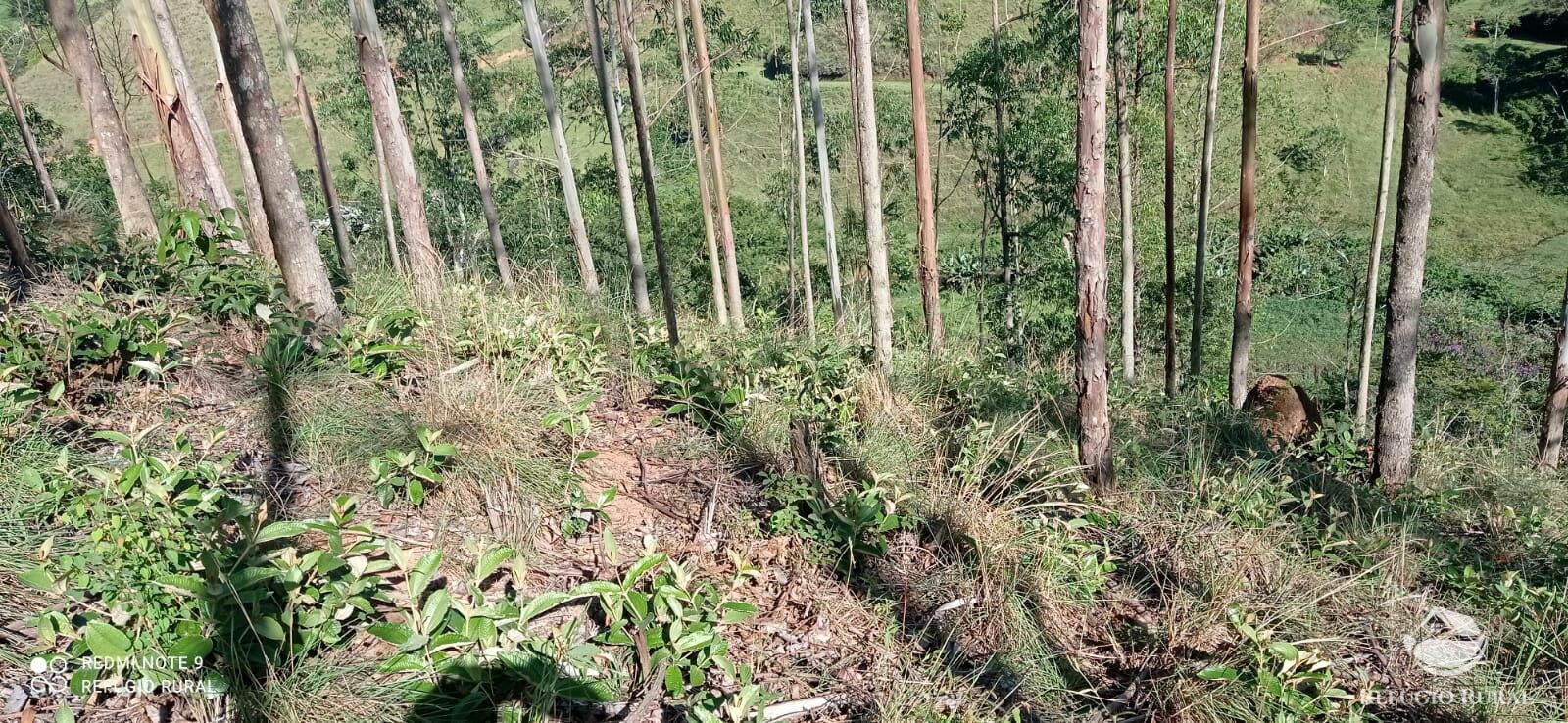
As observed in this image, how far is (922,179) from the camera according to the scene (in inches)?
413

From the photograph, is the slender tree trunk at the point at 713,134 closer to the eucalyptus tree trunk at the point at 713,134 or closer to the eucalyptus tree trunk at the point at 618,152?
the eucalyptus tree trunk at the point at 713,134

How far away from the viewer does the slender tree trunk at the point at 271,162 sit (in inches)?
185

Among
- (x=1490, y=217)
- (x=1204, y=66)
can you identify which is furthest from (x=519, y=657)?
(x=1490, y=217)

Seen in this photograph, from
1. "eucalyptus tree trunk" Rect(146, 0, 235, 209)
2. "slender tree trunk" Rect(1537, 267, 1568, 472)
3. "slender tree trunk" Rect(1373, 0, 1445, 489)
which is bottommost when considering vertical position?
"slender tree trunk" Rect(1537, 267, 1568, 472)

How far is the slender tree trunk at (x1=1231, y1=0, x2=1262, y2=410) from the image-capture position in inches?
482

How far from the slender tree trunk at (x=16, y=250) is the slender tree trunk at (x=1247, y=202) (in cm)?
1203

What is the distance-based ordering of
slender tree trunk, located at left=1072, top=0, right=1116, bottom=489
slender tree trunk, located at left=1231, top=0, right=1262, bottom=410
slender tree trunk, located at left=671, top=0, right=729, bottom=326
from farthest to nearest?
slender tree trunk, located at left=671, top=0, right=729, bottom=326 < slender tree trunk, located at left=1231, top=0, right=1262, bottom=410 < slender tree trunk, located at left=1072, top=0, right=1116, bottom=489

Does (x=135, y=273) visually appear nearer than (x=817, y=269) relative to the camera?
Yes

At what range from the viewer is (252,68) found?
4.76 meters

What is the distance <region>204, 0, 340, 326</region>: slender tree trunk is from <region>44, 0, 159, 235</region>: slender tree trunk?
8.75ft

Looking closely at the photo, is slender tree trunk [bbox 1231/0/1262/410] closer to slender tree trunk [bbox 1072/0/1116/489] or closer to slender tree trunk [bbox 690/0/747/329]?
slender tree trunk [bbox 1072/0/1116/489]

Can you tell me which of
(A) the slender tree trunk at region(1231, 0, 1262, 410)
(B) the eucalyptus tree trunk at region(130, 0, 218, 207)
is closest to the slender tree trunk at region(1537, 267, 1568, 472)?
(A) the slender tree trunk at region(1231, 0, 1262, 410)

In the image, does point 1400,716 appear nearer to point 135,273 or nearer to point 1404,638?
point 1404,638

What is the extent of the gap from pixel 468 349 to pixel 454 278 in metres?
1.42
